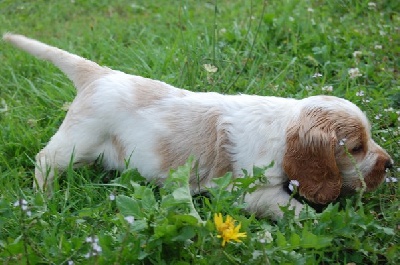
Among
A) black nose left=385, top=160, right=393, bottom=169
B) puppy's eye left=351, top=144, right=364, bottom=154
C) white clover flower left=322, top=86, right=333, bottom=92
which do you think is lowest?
white clover flower left=322, top=86, right=333, bottom=92

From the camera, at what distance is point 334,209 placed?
9.08 ft

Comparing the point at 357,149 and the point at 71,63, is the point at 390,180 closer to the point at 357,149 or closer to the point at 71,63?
the point at 357,149

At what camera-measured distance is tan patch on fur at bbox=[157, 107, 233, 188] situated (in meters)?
3.33

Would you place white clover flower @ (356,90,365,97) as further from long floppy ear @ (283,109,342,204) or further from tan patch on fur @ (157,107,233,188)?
tan patch on fur @ (157,107,233,188)

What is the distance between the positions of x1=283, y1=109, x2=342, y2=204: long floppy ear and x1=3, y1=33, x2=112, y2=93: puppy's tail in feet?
4.21

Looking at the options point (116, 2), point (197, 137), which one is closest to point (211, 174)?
point (197, 137)

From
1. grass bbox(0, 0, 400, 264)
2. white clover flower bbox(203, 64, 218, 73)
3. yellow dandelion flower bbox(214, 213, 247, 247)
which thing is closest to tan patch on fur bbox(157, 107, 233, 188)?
grass bbox(0, 0, 400, 264)

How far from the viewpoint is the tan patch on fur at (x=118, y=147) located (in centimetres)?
354

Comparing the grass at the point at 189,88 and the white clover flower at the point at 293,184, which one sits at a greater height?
the white clover flower at the point at 293,184

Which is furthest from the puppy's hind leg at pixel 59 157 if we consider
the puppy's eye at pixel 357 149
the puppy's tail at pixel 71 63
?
the puppy's eye at pixel 357 149

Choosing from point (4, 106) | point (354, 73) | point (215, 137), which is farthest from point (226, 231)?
point (4, 106)

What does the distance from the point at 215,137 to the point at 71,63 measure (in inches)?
41.6

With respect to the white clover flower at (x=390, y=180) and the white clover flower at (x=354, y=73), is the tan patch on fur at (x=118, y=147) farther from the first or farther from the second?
the white clover flower at (x=354, y=73)

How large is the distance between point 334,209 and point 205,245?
2.02 feet
